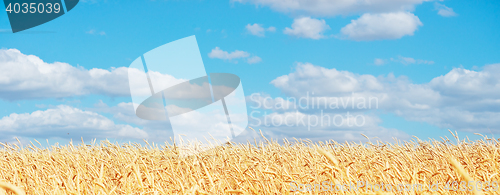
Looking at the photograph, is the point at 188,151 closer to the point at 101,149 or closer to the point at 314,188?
the point at 101,149

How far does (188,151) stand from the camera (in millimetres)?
7758

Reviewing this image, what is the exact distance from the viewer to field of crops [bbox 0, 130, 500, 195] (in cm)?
468

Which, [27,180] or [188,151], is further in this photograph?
[188,151]

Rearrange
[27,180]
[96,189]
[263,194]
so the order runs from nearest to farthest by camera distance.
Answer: [263,194]
[96,189]
[27,180]

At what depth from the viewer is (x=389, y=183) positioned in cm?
439

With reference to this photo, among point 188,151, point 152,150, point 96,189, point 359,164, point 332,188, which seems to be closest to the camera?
point 332,188

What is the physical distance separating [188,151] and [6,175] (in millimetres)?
3782

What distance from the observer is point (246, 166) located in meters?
6.67

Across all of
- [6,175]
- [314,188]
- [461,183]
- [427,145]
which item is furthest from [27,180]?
[427,145]

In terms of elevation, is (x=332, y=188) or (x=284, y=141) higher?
(x=284, y=141)

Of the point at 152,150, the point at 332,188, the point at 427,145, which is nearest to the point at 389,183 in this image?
the point at 332,188

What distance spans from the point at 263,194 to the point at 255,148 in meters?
3.91

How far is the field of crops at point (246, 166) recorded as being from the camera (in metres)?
4.68

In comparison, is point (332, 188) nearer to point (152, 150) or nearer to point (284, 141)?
point (284, 141)
